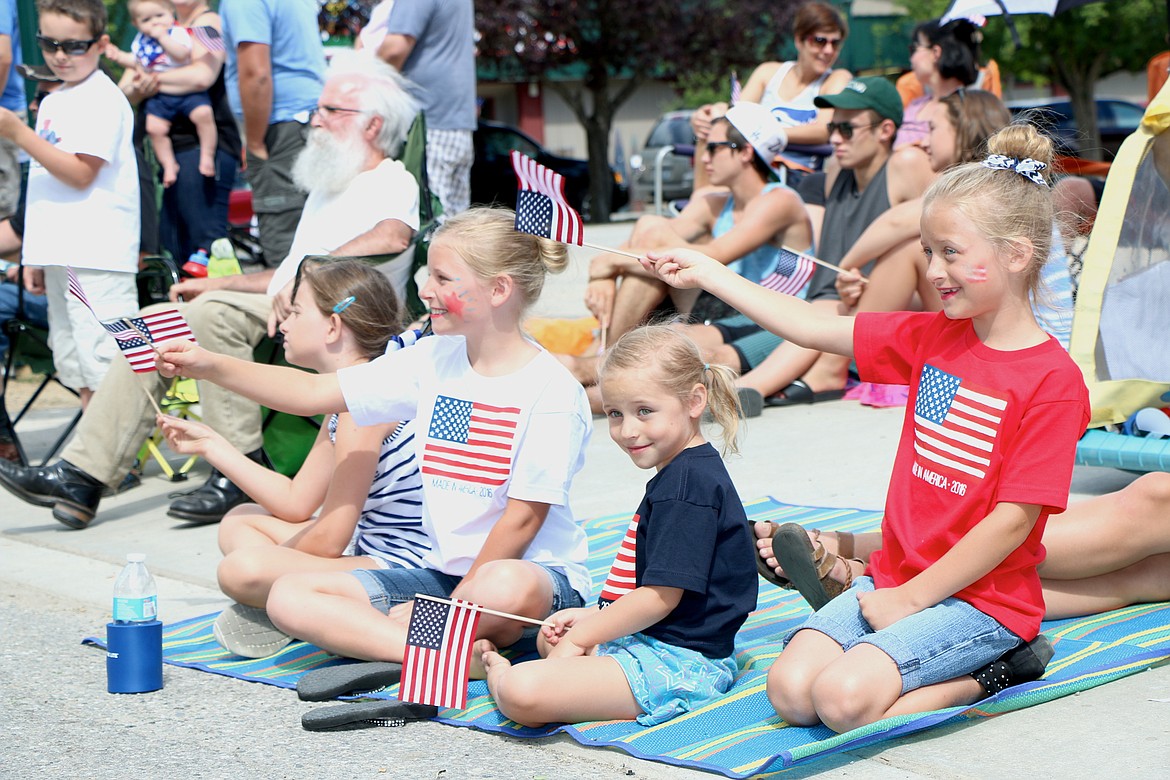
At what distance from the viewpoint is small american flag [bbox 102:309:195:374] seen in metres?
3.93

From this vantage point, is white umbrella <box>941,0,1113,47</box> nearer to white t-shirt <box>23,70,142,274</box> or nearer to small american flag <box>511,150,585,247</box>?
white t-shirt <box>23,70,142,274</box>

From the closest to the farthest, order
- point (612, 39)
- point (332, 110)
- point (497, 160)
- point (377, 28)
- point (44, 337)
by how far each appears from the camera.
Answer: point (332, 110), point (44, 337), point (377, 28), point (497, 160), point (612, 39)

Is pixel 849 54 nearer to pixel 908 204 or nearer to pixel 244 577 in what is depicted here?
pixel 908 204

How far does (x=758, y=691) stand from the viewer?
3.24 m

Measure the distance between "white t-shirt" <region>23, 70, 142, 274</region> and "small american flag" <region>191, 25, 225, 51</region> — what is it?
6.25 feet

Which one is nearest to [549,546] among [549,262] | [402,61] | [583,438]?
[583,438]

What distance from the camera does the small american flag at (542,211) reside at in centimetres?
342

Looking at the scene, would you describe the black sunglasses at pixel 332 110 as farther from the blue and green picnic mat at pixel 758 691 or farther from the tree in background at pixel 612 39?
the tree in background at pixel 612 39

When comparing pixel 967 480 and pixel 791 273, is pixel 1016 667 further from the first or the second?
pixel 791 273

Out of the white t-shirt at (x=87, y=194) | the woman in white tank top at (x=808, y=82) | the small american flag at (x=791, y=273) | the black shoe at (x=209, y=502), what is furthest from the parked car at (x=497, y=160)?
the black shoe at (x=209, y=502)

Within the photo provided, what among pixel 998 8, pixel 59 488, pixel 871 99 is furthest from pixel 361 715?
pixel 998 8

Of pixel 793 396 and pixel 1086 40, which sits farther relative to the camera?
pixel 1086 40

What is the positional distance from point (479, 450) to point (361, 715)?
28.2 inches

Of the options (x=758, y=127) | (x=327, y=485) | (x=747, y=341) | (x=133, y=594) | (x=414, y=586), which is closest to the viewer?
(x=133, y=594)
